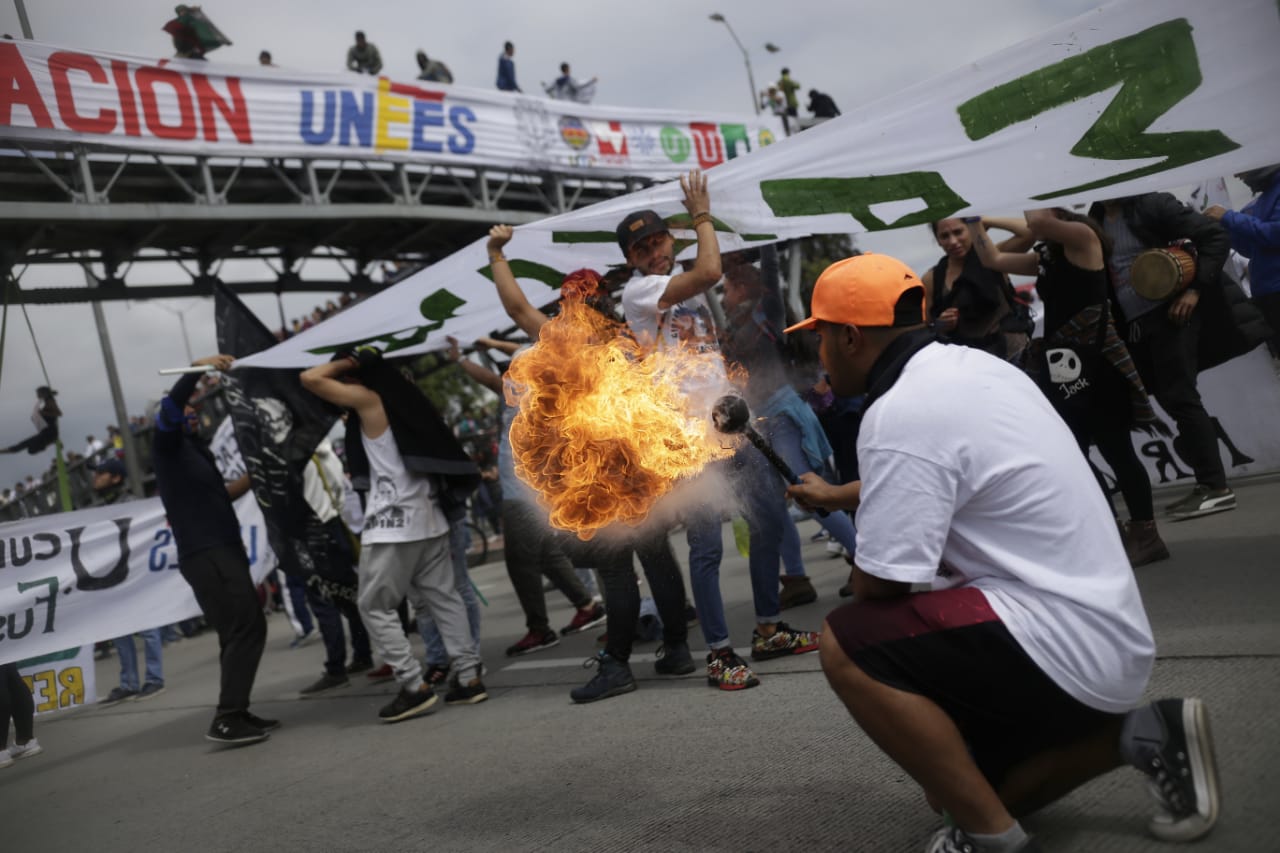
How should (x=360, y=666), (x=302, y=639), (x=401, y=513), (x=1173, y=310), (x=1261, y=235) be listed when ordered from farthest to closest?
1. (x=302, y=639)
2. (x=360, y=666)
3. (x=401, y=513)
4. (x=1173, y=310)
5. (x=1261, y=235)

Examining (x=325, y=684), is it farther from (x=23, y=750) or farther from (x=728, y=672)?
(x=728, y=672)

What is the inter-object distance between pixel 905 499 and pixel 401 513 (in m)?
4.14

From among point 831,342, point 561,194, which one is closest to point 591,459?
point 831,342

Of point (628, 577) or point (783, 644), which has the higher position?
point (628, 577)

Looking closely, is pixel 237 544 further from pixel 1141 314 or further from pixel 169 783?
pixel 1141 314

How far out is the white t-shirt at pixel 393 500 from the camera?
5828mm

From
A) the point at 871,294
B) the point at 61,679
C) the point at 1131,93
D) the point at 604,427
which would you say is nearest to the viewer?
the point at 871,294

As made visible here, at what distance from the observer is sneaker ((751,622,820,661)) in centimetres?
507

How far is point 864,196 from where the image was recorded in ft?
16.7

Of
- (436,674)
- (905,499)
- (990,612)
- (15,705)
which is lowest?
(436,674)

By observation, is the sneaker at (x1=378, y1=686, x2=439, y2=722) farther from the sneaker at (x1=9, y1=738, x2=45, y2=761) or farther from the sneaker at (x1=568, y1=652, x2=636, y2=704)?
the sneaker at (x1=9, y1=738, x2=45, y2=761)

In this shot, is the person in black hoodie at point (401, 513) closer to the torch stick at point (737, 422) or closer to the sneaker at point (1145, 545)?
the torch stick at point (737, 422)

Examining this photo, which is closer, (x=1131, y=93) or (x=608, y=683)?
(x=1131, y=93)

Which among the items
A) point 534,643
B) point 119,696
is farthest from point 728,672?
point 119,696
